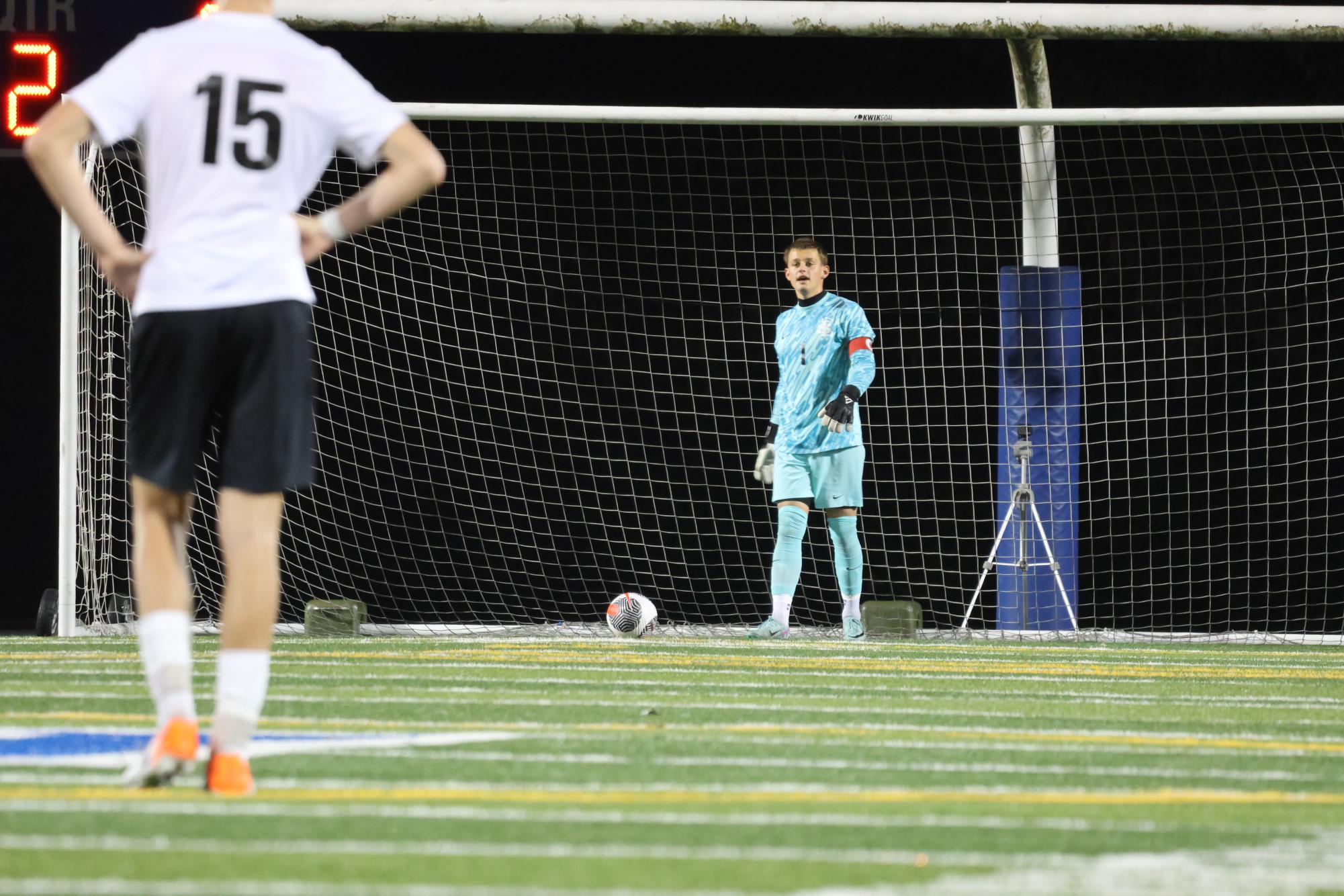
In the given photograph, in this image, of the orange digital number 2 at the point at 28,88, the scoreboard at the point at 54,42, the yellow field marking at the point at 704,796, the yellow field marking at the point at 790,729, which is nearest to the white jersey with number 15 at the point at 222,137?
the yellow field marking at the point at 704,796

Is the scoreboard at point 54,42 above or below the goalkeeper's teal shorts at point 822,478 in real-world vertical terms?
above

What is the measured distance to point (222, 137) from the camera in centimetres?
368

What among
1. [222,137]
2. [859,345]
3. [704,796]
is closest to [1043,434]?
[859,345]

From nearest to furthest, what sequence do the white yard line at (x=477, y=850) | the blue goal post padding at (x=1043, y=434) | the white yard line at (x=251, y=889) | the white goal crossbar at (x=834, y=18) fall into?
the white yard line at (x=251, y=889) → the white yard line at (x=477, y=850) → the white goal crossbar at (x=834, y=18) → the blue goal post padding at (x=1043, y=434)

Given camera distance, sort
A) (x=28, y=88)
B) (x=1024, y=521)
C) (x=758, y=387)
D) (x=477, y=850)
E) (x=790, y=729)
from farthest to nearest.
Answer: (x=758, y=387) → (x=1024, y=521) → (x=28, y=88) → (x=790, y=729) → (x=477, y=850)

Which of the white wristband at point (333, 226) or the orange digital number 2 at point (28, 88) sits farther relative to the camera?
the orange digital number 2 at point (28, 88)

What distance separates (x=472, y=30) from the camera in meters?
9.03

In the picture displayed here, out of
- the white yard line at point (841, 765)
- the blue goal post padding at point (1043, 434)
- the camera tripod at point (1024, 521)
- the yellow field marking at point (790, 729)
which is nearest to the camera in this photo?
the white yard line at point (841, 765)

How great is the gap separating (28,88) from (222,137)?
18.3 feet

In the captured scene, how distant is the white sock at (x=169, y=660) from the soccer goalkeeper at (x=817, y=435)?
5586 mm

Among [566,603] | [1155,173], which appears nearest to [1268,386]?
[1155,173]

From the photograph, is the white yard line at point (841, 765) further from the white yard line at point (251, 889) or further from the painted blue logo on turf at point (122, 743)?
the white yard line at point (251, 889)

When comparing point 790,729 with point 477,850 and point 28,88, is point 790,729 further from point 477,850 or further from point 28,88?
Result: point 28,88

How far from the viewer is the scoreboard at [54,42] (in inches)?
347
